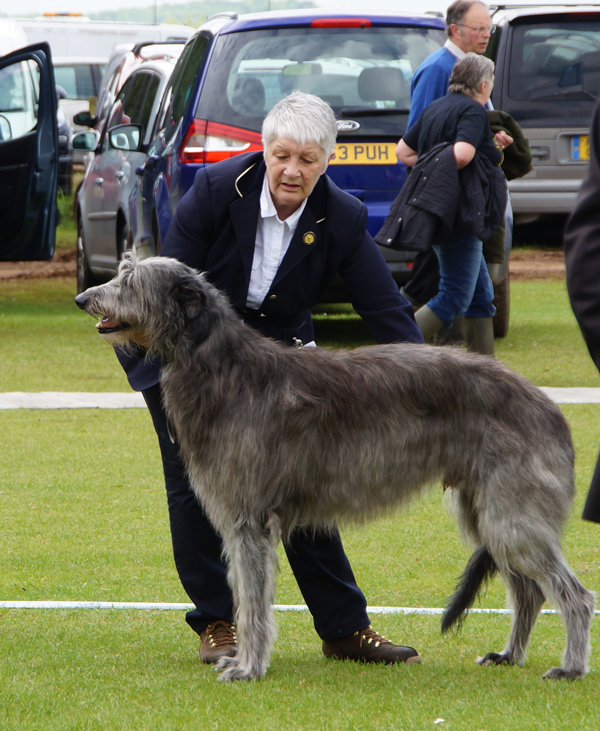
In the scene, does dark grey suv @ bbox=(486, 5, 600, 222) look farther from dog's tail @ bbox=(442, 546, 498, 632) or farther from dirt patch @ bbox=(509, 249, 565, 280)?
dog's tail @ bbox=(442, 546, 498, 632)

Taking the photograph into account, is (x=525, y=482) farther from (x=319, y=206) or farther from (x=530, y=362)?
(x=530, y=362)

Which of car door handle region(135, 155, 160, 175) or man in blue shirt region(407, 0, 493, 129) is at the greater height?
man in blue shirt region(407, 0, 493, 129)

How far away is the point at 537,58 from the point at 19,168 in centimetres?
629

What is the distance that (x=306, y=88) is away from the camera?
30.3 ft

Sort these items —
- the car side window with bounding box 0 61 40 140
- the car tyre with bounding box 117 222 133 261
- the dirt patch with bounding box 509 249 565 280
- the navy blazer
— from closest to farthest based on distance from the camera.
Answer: the navy blazer < the car tyre with bounding box 117 222 133 261 < the car side window with bounding box 0 61 40 140 < the dirt patch with bounding box 509 249 565 280

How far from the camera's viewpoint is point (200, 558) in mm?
4477

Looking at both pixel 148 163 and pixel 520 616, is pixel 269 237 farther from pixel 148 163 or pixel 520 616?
pixel 148 163

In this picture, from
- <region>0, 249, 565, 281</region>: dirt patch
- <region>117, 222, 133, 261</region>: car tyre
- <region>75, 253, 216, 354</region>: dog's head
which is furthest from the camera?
<region>0, 249, 565, 281</region>: dirt patch

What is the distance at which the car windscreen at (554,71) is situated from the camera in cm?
1327

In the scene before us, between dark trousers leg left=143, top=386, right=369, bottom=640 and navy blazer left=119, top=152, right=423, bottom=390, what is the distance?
438 millimetres

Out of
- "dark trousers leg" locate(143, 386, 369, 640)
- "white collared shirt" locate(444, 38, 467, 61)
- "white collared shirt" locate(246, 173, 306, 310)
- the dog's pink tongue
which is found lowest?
"dark trousers leg" locate(143, 386, 369, 640)

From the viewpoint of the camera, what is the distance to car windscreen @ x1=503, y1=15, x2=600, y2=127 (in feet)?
43.5

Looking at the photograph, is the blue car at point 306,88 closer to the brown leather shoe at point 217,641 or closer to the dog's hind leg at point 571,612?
the brown leather shoe at point 217,641

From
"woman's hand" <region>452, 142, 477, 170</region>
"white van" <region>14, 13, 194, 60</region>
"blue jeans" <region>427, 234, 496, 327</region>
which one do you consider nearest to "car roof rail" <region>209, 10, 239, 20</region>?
"woman's hand" <region>452, 142, 477, 170</region>
